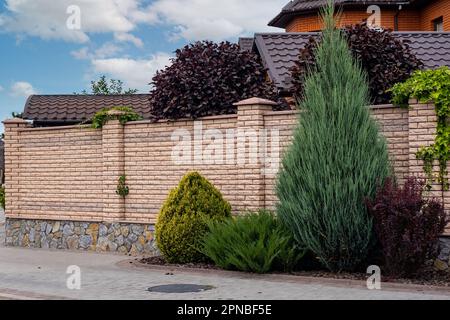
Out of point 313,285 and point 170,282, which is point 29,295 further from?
point 313,285

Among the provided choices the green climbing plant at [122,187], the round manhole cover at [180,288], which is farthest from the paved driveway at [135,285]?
the green climbing plant at [122,187]

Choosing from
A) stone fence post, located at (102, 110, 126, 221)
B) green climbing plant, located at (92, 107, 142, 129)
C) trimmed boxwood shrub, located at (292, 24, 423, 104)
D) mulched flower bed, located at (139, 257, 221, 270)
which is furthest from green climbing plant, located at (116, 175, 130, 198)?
trimmed boxwood shrub, located at (292, 24, 423, 104)

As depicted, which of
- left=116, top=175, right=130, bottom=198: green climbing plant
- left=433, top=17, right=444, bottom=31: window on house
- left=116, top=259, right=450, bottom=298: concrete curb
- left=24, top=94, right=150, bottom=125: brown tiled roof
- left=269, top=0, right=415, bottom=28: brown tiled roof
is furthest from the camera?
left=269, top=0, right=415, bottom=28: brown tiled roof

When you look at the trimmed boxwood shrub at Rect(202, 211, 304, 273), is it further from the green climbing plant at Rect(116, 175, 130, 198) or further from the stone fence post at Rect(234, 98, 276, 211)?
the green climbing plant at Rect(116, 175, 130, 198)

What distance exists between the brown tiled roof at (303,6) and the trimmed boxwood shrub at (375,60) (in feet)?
52.9

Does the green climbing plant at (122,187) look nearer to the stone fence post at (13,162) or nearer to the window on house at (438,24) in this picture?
the stone fence post at (13,162)

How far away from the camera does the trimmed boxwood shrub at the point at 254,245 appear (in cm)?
1199

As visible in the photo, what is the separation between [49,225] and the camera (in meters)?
17.8

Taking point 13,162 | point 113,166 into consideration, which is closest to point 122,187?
point 113,166

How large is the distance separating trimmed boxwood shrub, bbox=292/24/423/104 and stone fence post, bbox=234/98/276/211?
0.85 metres

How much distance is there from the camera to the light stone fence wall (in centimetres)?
1266

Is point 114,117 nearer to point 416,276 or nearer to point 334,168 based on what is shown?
point 334,168

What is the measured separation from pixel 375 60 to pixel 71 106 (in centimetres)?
1515

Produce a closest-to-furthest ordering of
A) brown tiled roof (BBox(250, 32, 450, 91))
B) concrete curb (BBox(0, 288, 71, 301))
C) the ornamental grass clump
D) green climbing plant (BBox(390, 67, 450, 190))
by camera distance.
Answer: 1. concrete curb (BBox(0, 288, 71, 301))
2. the ornamental grass clump
3. green climbing plant (BBox(390, 67, 450, 190))
4. brown tiled roof (BBox(250, 32, 450, 91))
